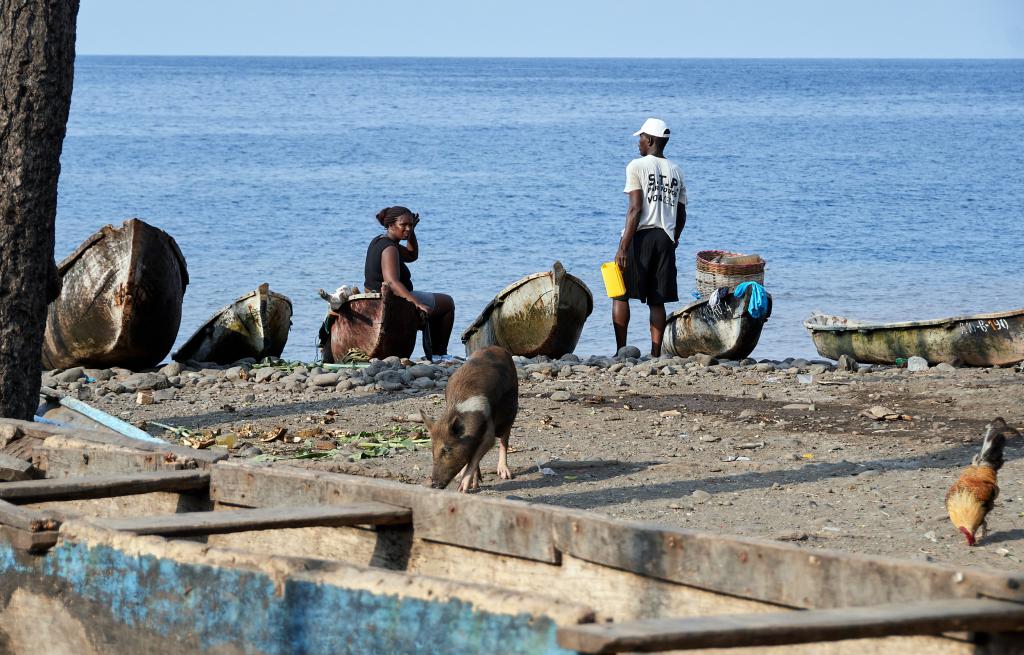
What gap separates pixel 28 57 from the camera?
771cm

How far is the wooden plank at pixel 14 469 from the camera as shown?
18.5 feet

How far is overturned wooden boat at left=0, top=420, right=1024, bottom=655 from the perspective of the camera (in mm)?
3293

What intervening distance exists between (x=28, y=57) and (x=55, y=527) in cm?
431

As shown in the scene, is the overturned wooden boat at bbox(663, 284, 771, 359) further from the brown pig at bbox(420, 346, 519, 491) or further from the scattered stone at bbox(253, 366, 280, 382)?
the brown pig at bbox(420, 346, 519, 491)

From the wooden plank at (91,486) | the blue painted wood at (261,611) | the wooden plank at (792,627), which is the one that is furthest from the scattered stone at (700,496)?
the wooden plank at (792,627)

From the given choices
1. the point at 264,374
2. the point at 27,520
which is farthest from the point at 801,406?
the point at 27,520

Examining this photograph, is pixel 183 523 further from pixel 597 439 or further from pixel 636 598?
pixel 597 439

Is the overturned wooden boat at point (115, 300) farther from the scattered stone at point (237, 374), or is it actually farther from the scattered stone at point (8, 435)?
the scattered stone at point (8, 435)

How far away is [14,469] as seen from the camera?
5.64 metres

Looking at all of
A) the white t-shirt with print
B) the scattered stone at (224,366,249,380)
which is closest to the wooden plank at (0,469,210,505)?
the scattered stone at (224,366,249,380)

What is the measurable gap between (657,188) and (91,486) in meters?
7.97

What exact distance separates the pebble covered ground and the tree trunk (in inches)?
51.5

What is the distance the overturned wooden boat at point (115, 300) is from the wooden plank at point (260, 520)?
8057 millimetres

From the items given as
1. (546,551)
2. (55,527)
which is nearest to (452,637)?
(546,551)
